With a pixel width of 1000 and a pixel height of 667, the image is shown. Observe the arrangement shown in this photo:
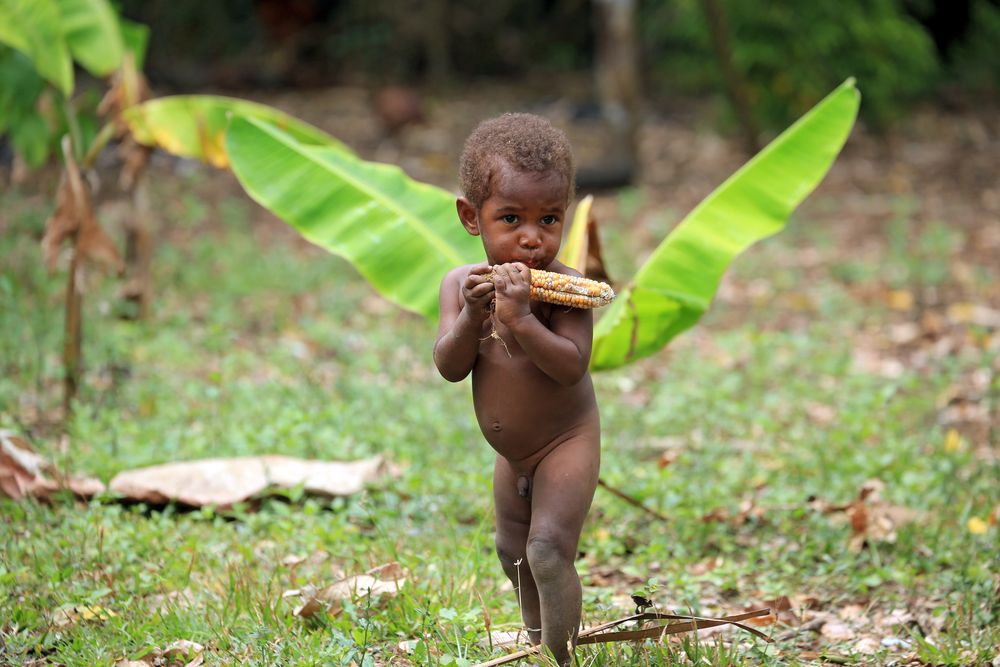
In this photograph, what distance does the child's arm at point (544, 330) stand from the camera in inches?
101

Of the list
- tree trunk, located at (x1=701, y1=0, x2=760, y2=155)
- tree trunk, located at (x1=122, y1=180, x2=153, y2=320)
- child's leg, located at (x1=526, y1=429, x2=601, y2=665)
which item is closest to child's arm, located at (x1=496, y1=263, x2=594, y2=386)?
child's leg, located at (x1=526, y1=429, x2=601, y2=665)

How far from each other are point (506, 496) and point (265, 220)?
7.66 metres

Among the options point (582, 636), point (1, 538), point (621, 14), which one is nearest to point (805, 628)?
point (582, 636)

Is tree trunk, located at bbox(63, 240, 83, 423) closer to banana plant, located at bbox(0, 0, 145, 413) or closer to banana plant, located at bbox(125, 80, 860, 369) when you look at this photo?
banana plant, located at bbox(0, 0, 145, 413)

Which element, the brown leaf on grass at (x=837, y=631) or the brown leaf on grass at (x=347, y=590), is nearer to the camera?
the brown leaf on grass at (x=347, y=590)

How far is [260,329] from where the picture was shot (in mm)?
7164

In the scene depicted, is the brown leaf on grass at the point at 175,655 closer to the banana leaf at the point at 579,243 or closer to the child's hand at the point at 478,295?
the child's hand at the point at 478,295

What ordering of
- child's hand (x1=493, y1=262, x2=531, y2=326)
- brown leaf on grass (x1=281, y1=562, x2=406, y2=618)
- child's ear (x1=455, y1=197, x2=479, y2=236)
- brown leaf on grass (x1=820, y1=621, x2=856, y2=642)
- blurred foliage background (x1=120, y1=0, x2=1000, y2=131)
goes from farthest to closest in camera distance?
1. blurred foliage background (x1=120, y1=0, x2=1000, y2=131)
2. brown leaf on grass (x1=820, y1=621, x2=856, y2=642)
3. brown leaf on grass (x1=281, y1=562, x2=406, y2=618)
4. child's ear (x1=455, y1=197, x2=479, y2=236)
5. child's hand (x1=493, y1=262, x2=531, y2=326)

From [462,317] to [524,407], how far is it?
29 cm

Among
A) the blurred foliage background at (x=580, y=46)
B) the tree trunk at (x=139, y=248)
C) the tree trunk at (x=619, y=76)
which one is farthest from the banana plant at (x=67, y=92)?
the blurred foliage background at (x=580, y=46)

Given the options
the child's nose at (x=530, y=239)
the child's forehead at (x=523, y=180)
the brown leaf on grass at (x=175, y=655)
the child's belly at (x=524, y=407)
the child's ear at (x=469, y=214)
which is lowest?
the brown leaf on grass at (x=175, y=655)

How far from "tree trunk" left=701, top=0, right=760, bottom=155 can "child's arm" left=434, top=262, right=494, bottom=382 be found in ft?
24.5

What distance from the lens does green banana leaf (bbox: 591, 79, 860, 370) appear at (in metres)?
4.18

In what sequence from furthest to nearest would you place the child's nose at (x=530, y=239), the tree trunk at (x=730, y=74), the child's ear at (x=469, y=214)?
the tree trunk at (x=730, y=74) → the child's ear at (x=469, y=214) → the child's nose at (x=530, y=239)
